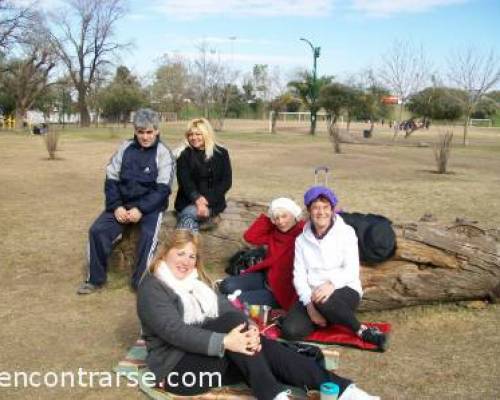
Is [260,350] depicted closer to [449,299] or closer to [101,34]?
[449,299]

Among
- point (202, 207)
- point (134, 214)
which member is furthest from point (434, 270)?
point (134, 214)

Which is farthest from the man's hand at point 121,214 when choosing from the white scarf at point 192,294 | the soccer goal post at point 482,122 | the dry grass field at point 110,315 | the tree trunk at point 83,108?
the soccer goal post at point 482,122

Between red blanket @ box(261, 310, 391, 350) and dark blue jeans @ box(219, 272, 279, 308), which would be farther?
dark blue jeans @ box(219, 272, 279, 308)

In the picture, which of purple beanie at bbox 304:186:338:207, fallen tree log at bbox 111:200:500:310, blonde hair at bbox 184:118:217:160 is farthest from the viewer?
blonde hair at bbox 184:118:217:160

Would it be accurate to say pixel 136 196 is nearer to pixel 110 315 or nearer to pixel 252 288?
pixel 110 315

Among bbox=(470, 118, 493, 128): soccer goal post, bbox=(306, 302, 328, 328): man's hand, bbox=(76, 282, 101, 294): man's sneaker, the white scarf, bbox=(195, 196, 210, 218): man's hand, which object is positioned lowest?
bbox=(76, 282, 101, 294): man's sneaker

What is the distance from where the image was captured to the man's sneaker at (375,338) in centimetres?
379

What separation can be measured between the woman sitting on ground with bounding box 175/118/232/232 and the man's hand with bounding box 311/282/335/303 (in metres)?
1.64

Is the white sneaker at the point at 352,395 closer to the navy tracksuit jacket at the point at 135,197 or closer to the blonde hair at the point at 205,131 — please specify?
the navy tracksuit jacket at the point at 135,197

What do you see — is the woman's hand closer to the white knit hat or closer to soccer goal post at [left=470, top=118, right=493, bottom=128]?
the white knit hat

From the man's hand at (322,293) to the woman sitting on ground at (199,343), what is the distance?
76 cm

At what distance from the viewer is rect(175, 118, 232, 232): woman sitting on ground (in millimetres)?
5191

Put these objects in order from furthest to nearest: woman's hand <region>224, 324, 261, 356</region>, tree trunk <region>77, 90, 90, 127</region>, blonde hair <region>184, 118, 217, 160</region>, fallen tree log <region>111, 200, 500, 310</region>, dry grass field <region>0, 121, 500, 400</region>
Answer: tree trunk <region>77, 90, 90, 127</region> < blonde hair <region>184, 118, 217, 160</region> < fallen tree log <region>111, 200, 500, 310</region> < dry grass field <region>0, 121, 500, 400</region> < woman's hand <region>224, 324, 261, 356</region>

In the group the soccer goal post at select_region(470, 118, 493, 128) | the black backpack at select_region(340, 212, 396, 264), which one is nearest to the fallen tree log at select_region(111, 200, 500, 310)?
the black backpack at select_region(340, 212, 396, 264)
